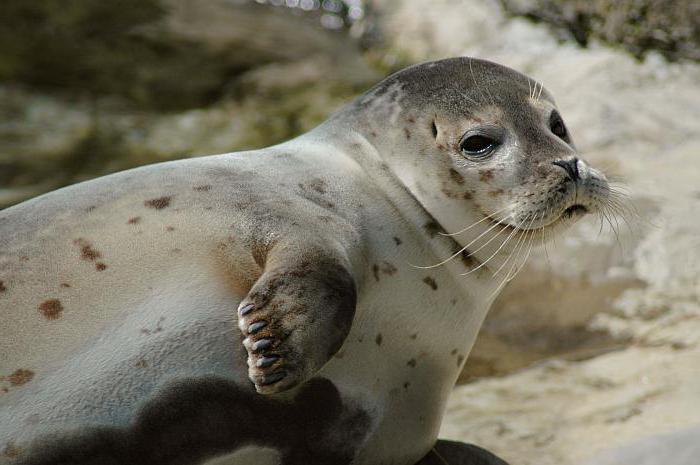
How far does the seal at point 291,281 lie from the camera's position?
1.94m

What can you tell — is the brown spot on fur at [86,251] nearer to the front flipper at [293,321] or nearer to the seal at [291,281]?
the seal at [291,281]

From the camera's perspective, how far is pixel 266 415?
204 cm

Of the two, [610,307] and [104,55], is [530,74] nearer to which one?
[610,307]

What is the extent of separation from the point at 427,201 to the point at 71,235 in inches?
38.1

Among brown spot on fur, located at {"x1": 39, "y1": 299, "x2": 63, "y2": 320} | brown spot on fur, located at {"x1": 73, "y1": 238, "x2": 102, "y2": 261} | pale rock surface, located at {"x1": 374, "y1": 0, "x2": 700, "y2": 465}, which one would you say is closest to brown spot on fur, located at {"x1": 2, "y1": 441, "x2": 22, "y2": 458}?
brown spot on fur, located at {"x1": 39, "y1": 299, "x2": 63, "y2": 320}

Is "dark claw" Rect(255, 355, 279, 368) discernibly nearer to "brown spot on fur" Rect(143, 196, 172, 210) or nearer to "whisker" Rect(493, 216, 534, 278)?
"brown spot on fur" Rect(143, 196, 172, 210)

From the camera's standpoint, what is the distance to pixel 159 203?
2230 mm

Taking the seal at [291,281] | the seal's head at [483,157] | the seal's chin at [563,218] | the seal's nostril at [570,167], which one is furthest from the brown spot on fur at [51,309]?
the seal's nostril at [570,167]

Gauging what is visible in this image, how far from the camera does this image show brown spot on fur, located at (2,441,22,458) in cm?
189

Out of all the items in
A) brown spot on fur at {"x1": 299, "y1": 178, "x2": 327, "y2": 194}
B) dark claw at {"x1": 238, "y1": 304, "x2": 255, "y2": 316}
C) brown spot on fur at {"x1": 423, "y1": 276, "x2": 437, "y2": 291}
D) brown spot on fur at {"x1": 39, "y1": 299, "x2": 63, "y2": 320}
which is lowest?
brown spot on fur at {"x1": 39, "y1": 299, "x2": 63, "y2": 320}

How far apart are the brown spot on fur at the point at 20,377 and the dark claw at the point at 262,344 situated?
20.8 inches

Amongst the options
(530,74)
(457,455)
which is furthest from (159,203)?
(530,74)

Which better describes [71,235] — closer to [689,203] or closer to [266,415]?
[266,415]

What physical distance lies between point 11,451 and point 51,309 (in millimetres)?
327
